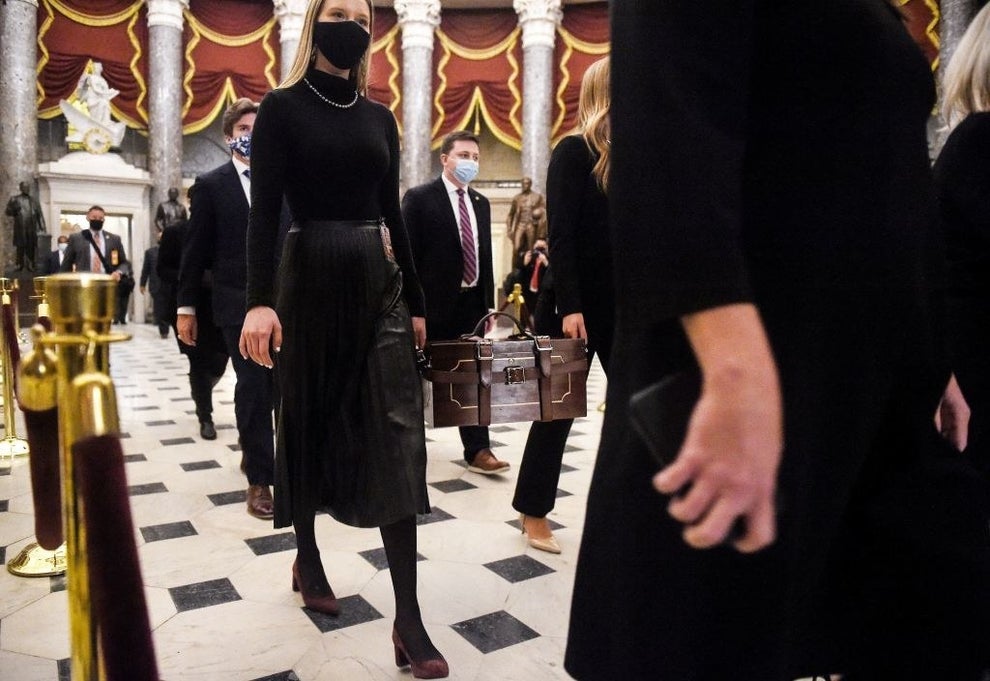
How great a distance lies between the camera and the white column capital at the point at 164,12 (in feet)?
48.1

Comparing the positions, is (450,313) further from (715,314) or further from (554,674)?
(715,314)

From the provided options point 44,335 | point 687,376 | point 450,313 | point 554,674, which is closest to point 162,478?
point 450,313

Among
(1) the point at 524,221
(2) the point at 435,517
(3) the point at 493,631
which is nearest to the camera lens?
(3) the point at 493,631

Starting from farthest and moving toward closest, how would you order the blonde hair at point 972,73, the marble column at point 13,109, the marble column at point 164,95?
the marble column at point 164,95 < the marble column at point 13,109 < the blonde hair at point 972,73

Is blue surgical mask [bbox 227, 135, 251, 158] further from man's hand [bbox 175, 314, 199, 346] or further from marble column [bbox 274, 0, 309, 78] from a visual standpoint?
marble column [bbox 274, 0, 309, 78]

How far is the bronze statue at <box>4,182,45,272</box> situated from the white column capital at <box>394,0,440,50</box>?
7.63m

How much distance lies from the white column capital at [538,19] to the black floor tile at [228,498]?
1420cm

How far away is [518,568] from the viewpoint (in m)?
2.55

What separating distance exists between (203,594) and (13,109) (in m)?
13.7

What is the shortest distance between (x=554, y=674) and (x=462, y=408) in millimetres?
1001

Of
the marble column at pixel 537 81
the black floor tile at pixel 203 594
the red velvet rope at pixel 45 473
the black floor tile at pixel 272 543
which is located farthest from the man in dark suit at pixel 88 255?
the marble column at pixel 537 81

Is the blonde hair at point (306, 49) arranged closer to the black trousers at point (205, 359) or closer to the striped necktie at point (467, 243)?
the striped necktie at point (467, 243)

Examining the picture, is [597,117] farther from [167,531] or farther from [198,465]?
[198,465]

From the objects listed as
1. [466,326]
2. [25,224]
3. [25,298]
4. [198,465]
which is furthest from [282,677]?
[25,224]
